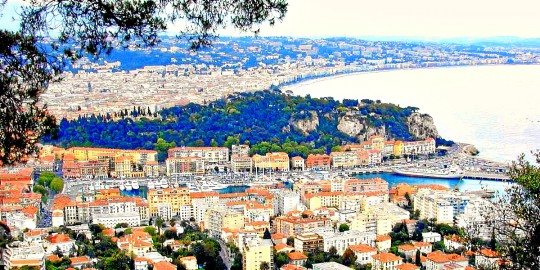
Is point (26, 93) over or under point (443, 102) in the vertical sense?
over

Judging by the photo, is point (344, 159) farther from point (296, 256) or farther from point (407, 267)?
point (407, 267)

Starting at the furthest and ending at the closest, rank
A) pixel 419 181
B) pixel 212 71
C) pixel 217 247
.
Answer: pixel 212 71 < pixel 419 181 < pixel 217 247

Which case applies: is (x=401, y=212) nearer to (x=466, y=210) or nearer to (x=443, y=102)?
(x=466, y=210)

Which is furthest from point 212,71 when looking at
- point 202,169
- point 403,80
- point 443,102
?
point 202,169

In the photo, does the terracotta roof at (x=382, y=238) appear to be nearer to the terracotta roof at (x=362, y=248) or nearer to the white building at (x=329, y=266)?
the terracotta roof at (x=362, y=248)

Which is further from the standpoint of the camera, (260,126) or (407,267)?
(260,126)

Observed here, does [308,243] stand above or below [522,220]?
below

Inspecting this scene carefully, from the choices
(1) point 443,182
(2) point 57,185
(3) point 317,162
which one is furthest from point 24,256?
(3) point 317,162
